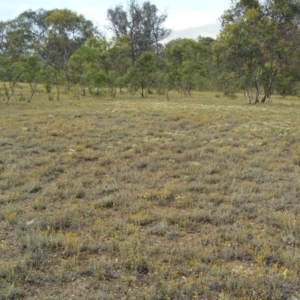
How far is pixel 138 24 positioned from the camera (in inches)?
2360

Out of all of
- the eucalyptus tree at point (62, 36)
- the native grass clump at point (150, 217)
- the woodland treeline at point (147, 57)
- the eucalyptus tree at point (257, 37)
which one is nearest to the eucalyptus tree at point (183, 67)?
the woodland treeline at point (147, 57)

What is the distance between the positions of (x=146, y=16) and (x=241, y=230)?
5999 centimetres

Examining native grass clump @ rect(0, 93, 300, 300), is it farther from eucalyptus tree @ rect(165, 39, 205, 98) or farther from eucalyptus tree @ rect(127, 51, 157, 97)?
eucalyptus tree @ rect(165, 39, 205, 98)

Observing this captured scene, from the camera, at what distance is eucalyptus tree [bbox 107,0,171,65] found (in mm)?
59031

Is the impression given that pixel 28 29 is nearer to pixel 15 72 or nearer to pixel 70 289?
pixel 15 72

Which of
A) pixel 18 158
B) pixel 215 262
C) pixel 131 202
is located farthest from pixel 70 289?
pixel 18 158

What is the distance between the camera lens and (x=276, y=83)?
3572 centimetres

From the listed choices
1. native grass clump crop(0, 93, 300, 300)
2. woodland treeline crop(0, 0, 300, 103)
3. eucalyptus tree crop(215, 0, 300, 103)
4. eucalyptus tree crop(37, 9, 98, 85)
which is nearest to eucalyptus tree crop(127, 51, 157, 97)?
woodland treeline crop(0, 0, 300, 103)

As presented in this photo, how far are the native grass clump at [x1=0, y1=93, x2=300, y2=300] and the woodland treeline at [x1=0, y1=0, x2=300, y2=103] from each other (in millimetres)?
17318

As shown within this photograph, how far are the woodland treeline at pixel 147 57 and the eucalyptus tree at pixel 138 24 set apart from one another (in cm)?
17

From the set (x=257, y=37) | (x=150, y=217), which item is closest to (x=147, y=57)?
(x=257, y=37)

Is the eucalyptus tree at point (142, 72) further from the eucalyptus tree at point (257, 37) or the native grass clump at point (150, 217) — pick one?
the native grass clump at point (150, 217)

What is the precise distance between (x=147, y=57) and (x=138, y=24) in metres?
27.4

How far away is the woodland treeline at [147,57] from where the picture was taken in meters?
27.0
